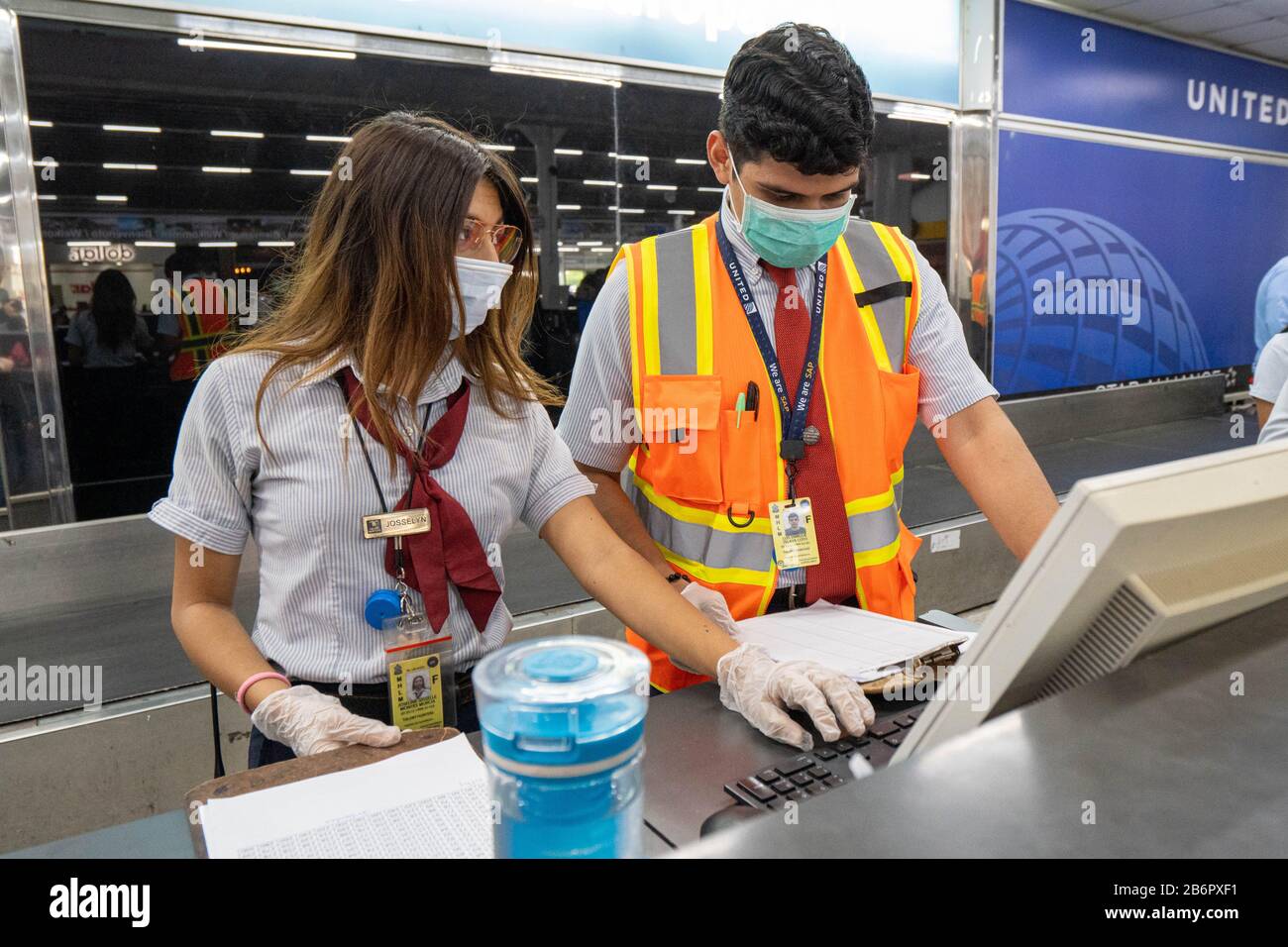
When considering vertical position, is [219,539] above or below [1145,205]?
below

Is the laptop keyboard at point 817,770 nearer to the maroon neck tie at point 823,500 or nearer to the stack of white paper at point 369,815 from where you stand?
the stack of white paper at point 369,815

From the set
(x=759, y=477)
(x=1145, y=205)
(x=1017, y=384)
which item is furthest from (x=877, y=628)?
(x=1145, y=205)

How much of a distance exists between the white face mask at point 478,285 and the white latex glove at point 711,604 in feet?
1.82

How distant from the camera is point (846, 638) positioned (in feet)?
4.46

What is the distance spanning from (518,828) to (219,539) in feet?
3.10

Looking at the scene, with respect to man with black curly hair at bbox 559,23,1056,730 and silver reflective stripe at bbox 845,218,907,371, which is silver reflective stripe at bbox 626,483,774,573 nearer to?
man with black curly hair at bbox 559,23,1056,730

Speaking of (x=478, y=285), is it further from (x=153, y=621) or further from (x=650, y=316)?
(x=153, y=621)

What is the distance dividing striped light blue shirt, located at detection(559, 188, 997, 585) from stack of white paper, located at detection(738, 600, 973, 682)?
1.43ft

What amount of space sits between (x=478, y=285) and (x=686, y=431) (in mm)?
411

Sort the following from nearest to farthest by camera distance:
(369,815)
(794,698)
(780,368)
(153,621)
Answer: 1. (369,815)
2. (794,698)
3. (780,368)
4. (153,621)

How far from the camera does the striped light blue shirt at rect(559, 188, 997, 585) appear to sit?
165 cm

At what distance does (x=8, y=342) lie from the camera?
317 cm

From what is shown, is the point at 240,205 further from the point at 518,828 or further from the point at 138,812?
the point at 518,828

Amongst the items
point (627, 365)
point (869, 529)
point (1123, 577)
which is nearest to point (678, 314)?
point (627, 365)
